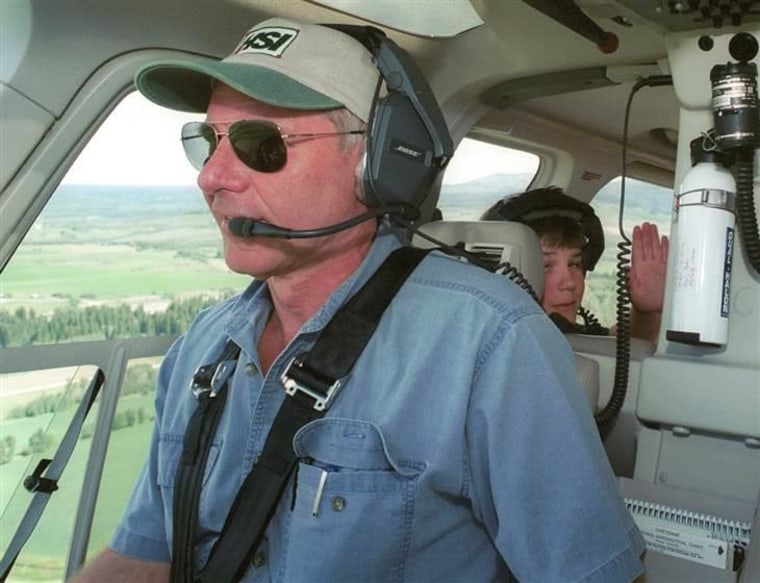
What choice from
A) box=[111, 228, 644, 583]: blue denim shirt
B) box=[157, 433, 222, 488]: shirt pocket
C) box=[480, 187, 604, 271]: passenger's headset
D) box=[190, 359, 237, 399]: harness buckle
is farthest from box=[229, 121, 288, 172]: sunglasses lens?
box=[480, 187, 604, 271]: passenger's headset

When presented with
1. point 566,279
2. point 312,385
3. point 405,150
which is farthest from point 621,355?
point 312,385

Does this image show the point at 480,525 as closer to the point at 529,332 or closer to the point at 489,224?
the point at 529,332

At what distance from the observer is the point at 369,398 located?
4.83 ft

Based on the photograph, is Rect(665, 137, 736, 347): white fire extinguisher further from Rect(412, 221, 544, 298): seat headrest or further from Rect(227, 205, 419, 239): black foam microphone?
Rect(227, 205, 419, 239): black foam microphone

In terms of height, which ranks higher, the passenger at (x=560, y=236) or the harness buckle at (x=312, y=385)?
the passenger at (x=560, y=236)

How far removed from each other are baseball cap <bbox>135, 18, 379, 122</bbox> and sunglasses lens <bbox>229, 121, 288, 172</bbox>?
6 cm

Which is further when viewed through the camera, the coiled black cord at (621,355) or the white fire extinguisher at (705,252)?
the coiled black cord at (621,355)

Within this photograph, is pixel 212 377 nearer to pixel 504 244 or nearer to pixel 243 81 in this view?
pixel 243 81

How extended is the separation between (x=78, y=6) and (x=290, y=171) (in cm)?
77

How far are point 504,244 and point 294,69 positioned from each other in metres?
1.08

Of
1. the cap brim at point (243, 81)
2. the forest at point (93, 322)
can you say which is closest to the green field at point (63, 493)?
the forest at point (93, 322)

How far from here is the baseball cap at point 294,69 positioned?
59.0 inches

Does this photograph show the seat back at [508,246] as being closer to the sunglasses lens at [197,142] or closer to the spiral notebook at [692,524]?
the spiral notebook at [692,524]

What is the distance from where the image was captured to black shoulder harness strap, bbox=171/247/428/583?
4.85 ft
